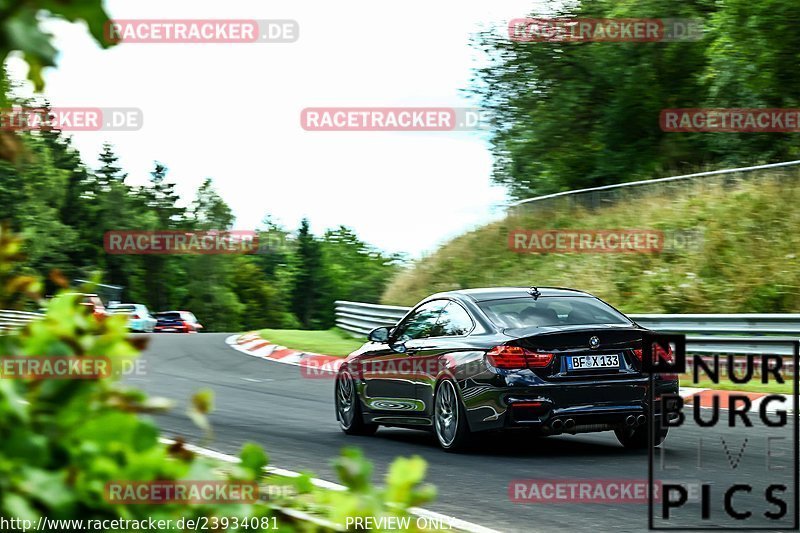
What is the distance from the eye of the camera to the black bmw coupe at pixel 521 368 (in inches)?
367

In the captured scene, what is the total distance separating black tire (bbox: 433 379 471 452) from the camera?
985 cm

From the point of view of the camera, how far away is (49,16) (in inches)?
94.7

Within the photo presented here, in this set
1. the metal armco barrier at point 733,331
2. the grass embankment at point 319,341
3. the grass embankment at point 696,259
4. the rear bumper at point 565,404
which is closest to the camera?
the rear bumper at point 565,404

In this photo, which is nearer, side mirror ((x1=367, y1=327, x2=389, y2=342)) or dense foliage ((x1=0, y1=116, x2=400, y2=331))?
side mirror ((x1=367, y1=327, x2=389, y2=342))

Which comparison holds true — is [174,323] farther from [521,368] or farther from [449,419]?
[521,368]

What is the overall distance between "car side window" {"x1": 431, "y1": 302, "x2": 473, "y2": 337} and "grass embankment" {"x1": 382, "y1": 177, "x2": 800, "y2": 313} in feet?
34.3

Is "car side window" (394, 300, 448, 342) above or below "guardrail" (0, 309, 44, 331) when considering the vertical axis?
below

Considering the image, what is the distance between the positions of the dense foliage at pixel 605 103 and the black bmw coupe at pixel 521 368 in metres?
20.4

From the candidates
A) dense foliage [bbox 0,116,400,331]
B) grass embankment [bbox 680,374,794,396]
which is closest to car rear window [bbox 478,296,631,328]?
grass embankment [bbox 680,374,794,396]

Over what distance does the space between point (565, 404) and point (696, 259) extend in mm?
14135

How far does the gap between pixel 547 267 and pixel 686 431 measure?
16.7 metres

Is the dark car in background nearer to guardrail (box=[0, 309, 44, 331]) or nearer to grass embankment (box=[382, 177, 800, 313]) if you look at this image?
grass embankment (box=[382, 177, 800, 313])

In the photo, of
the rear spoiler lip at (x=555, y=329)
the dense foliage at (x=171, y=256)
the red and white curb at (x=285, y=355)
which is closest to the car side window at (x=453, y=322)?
the rear spoiler lip at (x=555, y=329)

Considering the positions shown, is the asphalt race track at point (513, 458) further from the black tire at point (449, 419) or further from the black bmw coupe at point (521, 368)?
the black bmw coupe at point (521, 368)
